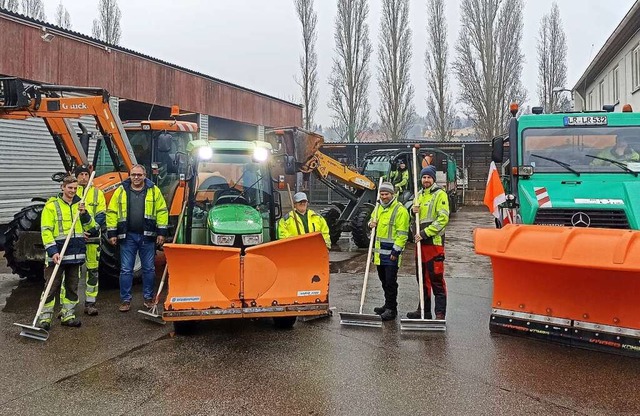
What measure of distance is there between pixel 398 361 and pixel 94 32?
30362mm

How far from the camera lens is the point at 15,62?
42.5ft

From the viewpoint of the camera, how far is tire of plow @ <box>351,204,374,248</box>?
13.0 meters

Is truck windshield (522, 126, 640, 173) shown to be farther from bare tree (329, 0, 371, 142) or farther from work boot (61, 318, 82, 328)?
bare tree (329, 0, 371, 142)

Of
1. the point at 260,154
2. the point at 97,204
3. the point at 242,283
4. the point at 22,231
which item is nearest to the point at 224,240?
the point at 242,283

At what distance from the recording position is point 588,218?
6062 mm

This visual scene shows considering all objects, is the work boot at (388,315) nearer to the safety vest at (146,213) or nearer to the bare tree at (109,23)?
the safety vest at (146,213)

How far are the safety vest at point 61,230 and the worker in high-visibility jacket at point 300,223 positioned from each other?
93.3 inches

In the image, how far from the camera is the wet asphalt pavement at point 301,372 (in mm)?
4031

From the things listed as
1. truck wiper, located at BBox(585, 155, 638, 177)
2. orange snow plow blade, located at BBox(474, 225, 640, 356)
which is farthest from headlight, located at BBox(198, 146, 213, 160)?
truck wiper, located at BBox(585, 155, 638, 177)

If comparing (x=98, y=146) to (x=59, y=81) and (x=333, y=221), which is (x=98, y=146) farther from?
(x=59, y=81)

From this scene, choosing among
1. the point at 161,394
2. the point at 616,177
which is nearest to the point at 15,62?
the point at 161,394

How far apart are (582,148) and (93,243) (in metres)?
6.40

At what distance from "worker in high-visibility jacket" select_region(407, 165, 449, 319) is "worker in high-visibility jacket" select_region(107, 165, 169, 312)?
10.7ft

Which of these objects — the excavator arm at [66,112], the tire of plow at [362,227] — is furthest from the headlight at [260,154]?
the tire of plow at [362,227]
